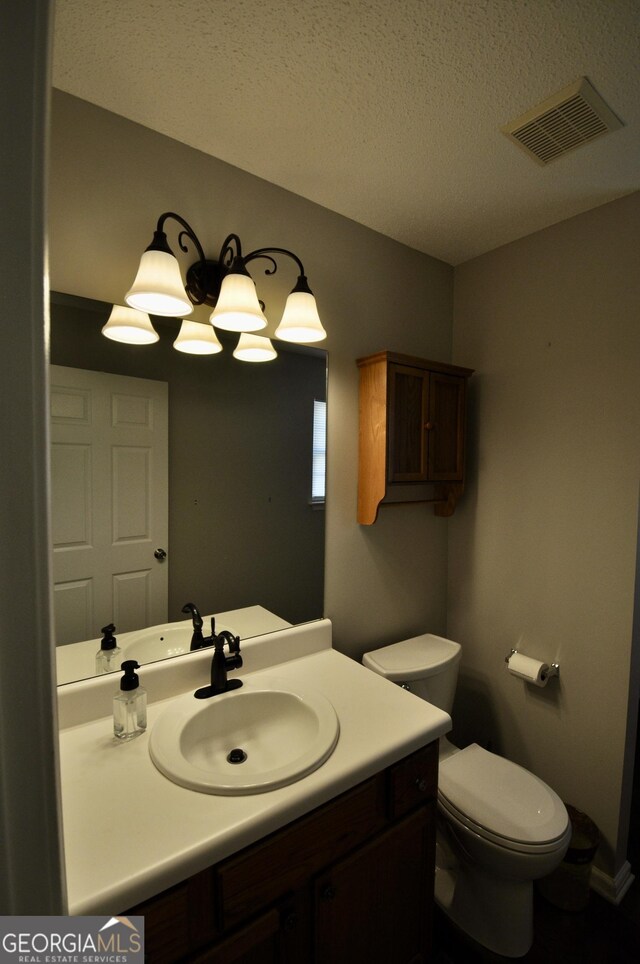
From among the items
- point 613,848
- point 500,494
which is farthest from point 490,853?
point 500,494

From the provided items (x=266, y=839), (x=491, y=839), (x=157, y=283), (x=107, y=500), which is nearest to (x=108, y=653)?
(x=107, y=500)

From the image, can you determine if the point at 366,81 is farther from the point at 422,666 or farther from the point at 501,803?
the point at 501,803

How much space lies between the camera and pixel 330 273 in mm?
1538

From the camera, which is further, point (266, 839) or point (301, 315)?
point (301, 315)

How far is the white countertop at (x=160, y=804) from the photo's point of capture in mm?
664

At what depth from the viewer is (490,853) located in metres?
1.21

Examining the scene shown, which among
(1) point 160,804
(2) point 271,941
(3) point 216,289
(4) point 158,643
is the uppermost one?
(3) point 216,289

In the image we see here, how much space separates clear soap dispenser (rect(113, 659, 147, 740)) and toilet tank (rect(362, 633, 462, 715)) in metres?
0.84

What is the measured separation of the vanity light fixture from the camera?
1.01 metres

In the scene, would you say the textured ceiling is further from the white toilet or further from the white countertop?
the white toilet

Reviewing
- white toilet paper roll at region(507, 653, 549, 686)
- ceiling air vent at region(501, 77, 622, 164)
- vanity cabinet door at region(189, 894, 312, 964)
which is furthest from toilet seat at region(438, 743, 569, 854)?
ceiling air vent at region(501, 77, 622, 164)

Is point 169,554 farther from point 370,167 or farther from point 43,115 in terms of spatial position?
point 370,167

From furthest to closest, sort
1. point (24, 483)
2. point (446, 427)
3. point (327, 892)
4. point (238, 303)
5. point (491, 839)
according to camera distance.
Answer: point (446, 427)
point (491, 839)
point (238, 303)
point (327, 892)
point (24, 483)

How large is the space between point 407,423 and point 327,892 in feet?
4.42
